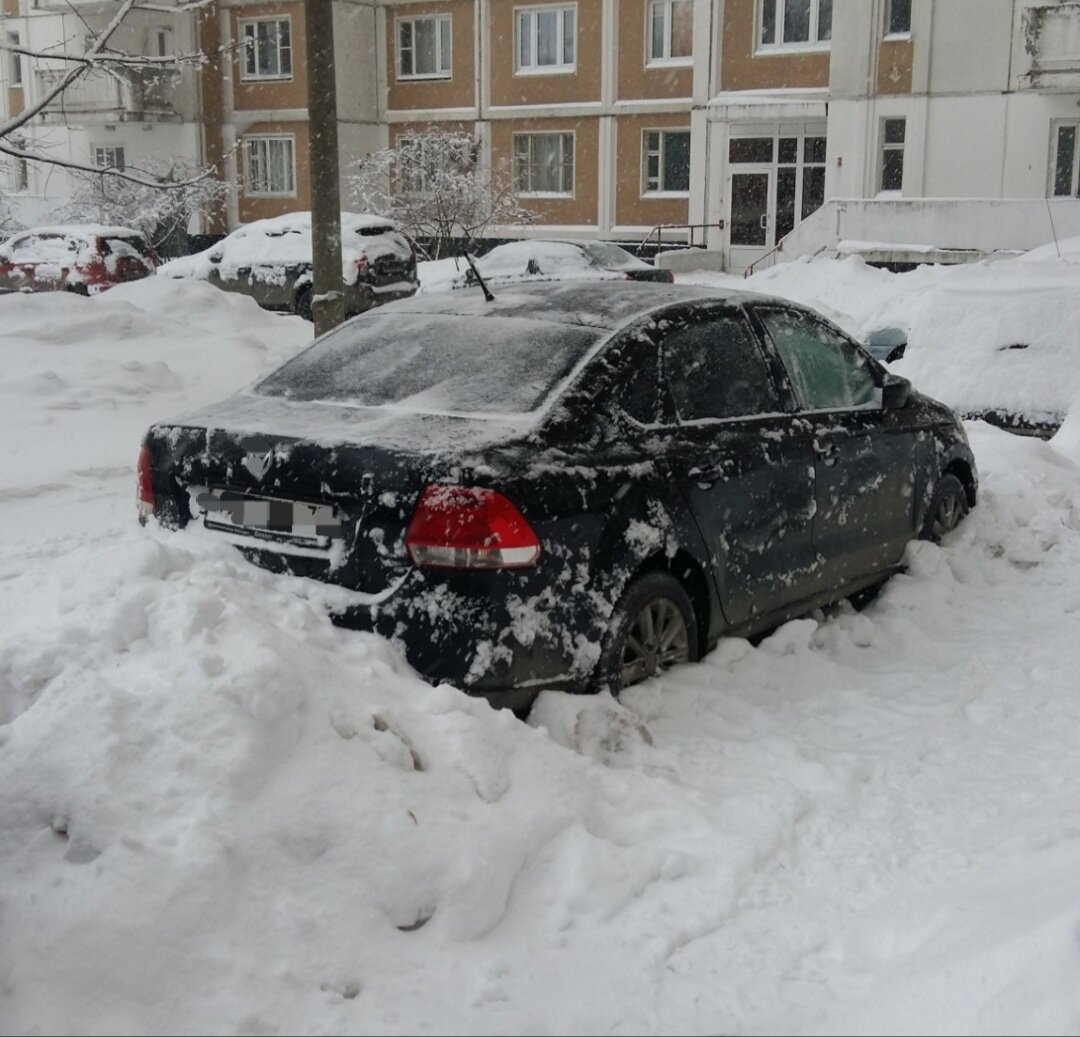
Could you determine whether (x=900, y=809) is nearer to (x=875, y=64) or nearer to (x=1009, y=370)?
(x=1009, y=370)

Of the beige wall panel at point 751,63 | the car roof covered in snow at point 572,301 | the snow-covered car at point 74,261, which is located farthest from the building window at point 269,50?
the car roof covered in snow at point 572,301

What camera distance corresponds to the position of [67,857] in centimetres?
346

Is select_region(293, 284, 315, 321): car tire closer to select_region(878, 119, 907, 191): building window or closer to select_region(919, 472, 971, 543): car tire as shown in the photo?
select_region(878, 119, 907, 191): building window

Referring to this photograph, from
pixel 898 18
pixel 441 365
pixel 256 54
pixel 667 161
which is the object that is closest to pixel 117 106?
pixel 256 54

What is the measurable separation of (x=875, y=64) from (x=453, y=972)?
3021 centimetres

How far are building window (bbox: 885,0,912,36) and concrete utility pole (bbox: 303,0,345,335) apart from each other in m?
23.0

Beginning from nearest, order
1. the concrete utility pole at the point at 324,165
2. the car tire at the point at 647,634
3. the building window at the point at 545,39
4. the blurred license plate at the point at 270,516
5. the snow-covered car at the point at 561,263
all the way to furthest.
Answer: the blurred license plate at the point at 270,516
the car tire at the point at 647,634
the concrete utility pole at the point at 324,165
the snow-covered car at the point at 561,263
the building window at the point at 545,39

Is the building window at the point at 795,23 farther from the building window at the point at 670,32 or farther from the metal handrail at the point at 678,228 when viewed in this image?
the metal handrail at the point at 678,228

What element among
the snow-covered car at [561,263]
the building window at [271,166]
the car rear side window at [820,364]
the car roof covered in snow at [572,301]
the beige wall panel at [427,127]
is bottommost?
the snow-covered car at [561,263]

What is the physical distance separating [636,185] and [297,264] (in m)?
14.6

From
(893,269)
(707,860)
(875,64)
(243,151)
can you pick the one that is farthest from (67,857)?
(243,151)

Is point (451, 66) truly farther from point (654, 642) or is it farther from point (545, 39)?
point (654, 642)

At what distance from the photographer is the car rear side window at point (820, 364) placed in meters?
6.16

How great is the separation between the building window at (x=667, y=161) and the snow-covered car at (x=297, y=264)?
524 inches
